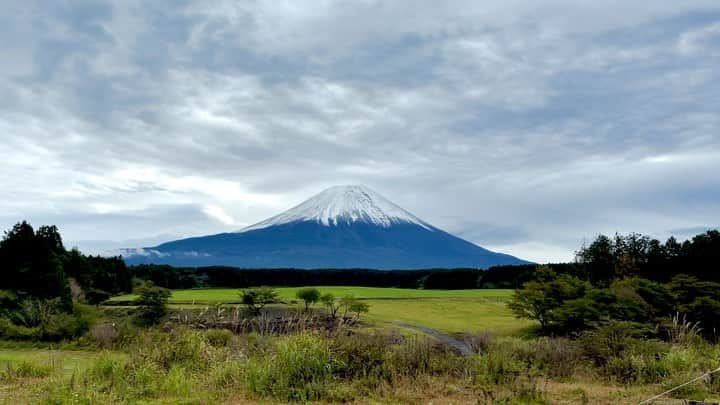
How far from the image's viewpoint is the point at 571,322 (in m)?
29.6

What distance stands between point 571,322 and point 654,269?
24755 millimetres

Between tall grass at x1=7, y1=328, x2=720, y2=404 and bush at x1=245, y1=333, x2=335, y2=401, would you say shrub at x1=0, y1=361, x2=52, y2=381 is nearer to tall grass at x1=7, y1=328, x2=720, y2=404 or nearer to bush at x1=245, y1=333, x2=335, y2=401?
tall grass at x1=7, y1=328, x2=720, y2=404

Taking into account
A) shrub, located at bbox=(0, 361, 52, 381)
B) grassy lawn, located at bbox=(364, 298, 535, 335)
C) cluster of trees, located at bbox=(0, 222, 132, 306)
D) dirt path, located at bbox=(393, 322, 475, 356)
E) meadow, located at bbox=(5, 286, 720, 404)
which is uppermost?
cluster of trees, located at bbox=(0, 222, 132, 306)

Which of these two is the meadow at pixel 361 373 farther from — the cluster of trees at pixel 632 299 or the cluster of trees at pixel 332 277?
the cluster of trees at pixel 332 277

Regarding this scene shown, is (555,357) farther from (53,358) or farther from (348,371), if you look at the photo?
(53,358)

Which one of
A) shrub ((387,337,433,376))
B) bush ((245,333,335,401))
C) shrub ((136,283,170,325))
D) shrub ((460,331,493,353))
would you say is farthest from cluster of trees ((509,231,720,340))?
shrub ((136,283,170,325))

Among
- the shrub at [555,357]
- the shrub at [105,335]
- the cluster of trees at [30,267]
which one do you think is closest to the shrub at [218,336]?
the shrub at [105,335]

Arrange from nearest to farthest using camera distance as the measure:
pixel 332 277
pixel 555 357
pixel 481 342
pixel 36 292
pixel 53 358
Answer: pixel 555 357 → pixel 53 358 → pixel 481 342 → pixel 36 292 → pixel 332 277

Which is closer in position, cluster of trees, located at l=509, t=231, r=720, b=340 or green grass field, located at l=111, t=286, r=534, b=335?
cluster of trees, located at l=509, t=231, r=720, b=340

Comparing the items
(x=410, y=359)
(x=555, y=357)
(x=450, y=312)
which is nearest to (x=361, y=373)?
(x=410, y=359)

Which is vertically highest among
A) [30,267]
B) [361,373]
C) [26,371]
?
[30,267]

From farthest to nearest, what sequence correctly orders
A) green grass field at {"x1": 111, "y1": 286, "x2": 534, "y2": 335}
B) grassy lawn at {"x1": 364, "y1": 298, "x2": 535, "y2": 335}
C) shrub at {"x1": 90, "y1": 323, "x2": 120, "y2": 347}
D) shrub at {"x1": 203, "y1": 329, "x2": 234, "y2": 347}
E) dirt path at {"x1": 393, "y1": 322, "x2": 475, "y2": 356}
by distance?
1. green grass field at {"x1": 111, "y1": 286, "x2": 534, "y2": 335}
2. grassy lawn at {"x1": 364, "y1": 298, "x2": 535, "y2": 335}
3. dirt path at {"x1": 393, "y1": 322, "x2": 475, "y2": 356}
4. shrub at {"x1": 90, "y1": 323, "x2": 120, "y2": 347}
5. shrub at {"x1": 203, "y1": 329, "x2": 234, "y2": 347}

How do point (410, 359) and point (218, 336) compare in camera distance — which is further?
point (218, 336)

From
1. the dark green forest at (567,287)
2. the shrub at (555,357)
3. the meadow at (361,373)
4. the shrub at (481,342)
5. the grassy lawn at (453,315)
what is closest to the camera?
the meadow at (361,373)
